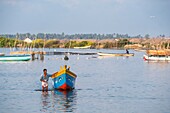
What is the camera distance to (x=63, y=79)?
36562 mm

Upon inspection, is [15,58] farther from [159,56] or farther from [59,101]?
[59,101]

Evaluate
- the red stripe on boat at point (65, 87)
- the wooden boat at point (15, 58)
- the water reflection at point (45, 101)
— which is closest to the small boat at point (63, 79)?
the red stripe on boat at point (65, 87)

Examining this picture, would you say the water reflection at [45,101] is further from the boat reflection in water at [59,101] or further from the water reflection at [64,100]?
the water reflection at [64,100]

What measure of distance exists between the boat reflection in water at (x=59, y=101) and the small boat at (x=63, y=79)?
394mm

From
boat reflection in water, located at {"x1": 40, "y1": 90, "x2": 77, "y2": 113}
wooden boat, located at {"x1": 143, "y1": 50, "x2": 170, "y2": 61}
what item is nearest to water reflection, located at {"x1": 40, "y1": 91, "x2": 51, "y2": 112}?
boat reflection in water, located at {"x1": 40, "y1": 90, "x2": 77, "y2": 113}

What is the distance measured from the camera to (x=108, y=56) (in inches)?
5187

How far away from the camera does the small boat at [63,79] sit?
36281 mm

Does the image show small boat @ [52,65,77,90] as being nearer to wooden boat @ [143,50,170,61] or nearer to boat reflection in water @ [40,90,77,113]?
boat reflection in water @ [40,90,77,113]

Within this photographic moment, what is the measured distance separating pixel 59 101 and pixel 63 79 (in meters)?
3.90

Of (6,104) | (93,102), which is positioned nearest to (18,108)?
(6,104)

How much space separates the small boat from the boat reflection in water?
1.29 feet

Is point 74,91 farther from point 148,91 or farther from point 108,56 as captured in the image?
point 108,56

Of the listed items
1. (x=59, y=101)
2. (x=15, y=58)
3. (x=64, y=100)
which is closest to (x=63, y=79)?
(x=64, y=100)

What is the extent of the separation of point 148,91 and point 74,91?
645 centimetres
